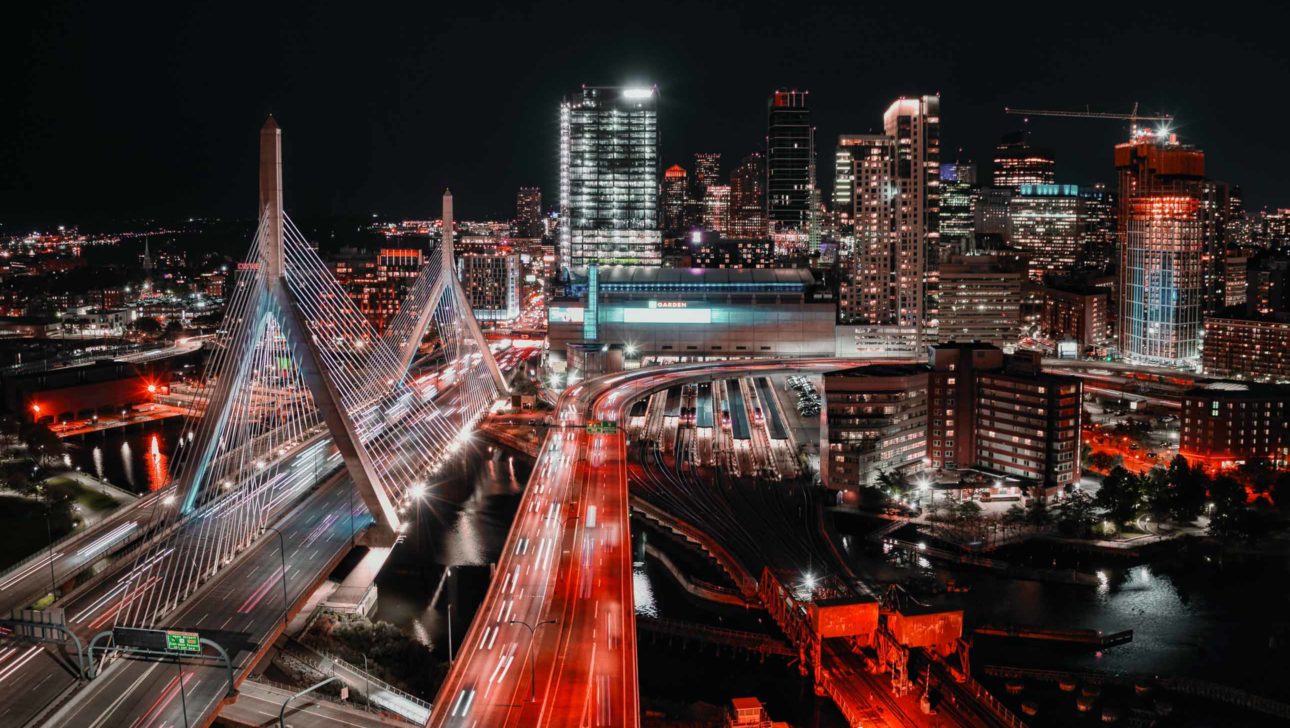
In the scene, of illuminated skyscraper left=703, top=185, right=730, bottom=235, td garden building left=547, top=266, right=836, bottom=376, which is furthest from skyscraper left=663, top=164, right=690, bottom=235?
td garden building left=547, top=266, right=836, bottom=376

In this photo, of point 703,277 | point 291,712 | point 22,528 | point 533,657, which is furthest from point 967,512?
point 703,277

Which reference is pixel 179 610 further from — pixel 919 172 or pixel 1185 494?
pixel 919 172

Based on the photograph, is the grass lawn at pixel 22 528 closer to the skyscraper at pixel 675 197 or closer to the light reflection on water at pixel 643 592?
the light reflection on water at pixel 643 592

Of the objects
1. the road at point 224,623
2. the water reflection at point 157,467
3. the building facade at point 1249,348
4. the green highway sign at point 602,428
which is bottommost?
Result: the water reflection at point 157,467

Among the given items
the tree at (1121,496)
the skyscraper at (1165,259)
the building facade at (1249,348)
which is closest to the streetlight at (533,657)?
the tree at (1121,496)

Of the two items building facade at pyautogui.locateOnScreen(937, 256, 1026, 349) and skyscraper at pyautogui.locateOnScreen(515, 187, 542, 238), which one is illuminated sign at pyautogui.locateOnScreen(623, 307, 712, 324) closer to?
building facade at pyautogui.locateOnScreen(937, 256, 1026, 349)

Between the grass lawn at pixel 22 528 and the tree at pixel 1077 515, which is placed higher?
the grass lawn at pixel 22 528
